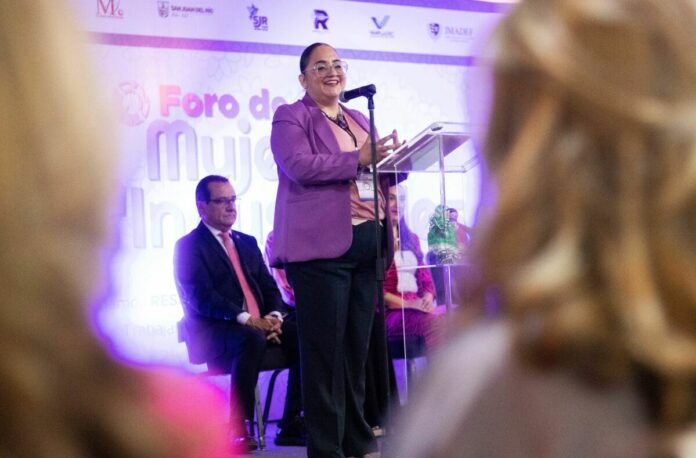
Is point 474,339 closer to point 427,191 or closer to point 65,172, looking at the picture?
point 65,172

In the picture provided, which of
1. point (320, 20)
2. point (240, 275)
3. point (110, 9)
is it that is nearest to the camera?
point (240, 275)

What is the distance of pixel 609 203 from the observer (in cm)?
75

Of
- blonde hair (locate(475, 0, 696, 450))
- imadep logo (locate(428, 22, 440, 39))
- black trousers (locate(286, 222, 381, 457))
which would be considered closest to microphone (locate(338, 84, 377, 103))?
→ black trousers (locate(286, 222, 381, 457))

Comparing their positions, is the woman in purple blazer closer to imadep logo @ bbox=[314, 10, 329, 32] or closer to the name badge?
the name badge

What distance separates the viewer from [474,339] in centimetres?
80

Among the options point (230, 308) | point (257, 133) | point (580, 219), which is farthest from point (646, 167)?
point (257, 133)

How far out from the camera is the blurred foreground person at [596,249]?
2.40 ft

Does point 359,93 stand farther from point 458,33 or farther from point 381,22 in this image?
point 458,33

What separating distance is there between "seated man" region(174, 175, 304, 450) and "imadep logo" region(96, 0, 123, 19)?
1248 millimetres

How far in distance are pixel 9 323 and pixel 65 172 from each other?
0.35 feet

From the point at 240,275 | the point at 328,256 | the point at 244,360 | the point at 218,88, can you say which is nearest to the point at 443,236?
the point at 328,256

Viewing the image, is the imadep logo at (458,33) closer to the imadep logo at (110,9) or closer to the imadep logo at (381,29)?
the imadep logo at (381,29)

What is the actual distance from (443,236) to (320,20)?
3036mm

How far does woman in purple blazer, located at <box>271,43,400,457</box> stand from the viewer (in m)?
4.01
